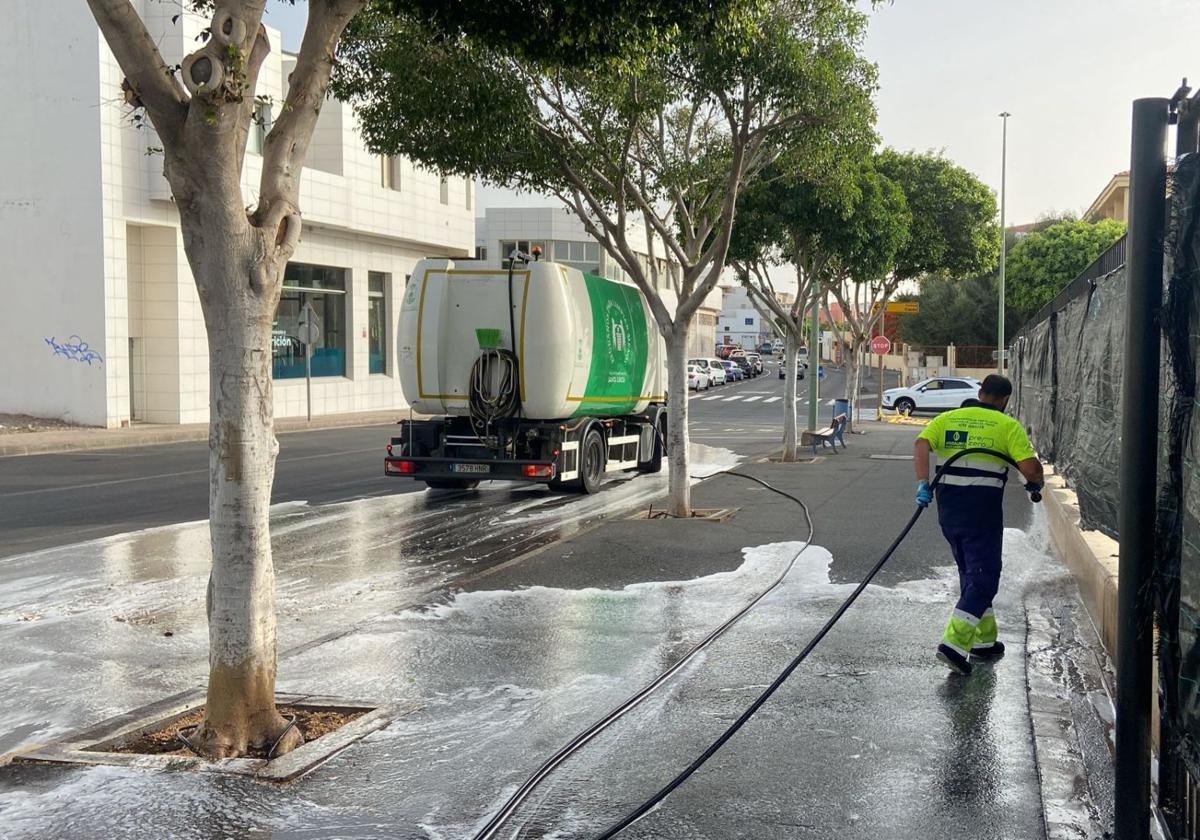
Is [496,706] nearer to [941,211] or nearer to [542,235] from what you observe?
[941,211]

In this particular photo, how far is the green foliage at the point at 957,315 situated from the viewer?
67875 millimetres

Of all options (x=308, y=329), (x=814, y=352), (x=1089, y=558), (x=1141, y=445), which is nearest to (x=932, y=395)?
(x=814, y=352)

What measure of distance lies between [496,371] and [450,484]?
2.51 metres

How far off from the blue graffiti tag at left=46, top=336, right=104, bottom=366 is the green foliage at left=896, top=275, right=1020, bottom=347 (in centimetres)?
4729

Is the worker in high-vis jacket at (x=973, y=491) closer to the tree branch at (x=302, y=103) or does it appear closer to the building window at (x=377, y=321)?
the tree branch at (x=302, y=103)

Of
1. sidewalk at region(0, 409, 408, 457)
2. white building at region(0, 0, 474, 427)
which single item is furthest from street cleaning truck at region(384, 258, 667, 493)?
white building at region(0, 0, 474, 427)

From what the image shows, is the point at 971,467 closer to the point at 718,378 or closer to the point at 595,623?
the point at 595,623

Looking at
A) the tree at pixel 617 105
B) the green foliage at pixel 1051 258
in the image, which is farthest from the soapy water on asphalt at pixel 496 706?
the green foliage at pixel 1051 258

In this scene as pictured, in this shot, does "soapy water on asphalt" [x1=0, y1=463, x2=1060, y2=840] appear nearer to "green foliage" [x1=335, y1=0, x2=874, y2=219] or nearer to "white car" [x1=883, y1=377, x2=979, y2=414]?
"green foliage" [x1=335, y1=0, x2=874, y2=219]

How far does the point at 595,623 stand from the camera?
8.65 metres

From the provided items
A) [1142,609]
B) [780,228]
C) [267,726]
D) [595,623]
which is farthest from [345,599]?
[780,228]

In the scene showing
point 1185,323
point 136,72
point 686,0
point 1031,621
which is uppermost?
point 686,0

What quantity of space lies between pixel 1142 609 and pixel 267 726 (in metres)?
3.93

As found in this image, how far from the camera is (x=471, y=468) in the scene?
15.9 meters
